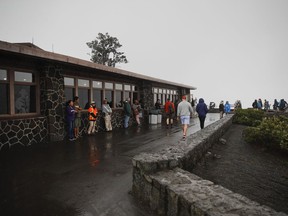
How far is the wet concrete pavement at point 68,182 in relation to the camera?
3.35m

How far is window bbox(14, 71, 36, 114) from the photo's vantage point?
26.4 ft

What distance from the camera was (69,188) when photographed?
161 inches

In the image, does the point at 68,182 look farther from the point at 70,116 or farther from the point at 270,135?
the point at 270,135

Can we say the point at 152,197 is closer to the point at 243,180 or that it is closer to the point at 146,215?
the point at 146,215

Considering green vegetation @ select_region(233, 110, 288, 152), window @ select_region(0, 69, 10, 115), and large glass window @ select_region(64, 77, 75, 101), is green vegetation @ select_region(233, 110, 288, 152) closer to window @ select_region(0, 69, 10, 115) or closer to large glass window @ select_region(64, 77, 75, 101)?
large glass window @ select_region(64, 77, 75, 101)

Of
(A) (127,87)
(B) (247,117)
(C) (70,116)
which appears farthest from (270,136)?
(A) (127,87)

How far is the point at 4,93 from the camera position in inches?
300

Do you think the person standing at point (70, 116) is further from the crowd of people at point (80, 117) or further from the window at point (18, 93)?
the window at point (18, 93)

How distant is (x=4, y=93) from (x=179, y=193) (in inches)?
308

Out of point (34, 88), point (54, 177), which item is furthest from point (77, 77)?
point (54, 177)

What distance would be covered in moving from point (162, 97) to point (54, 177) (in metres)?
17.2

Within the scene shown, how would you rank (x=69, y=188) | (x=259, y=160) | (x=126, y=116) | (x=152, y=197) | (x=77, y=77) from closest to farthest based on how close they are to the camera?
(x=152, y=197) < (x=69, y=188) < (x=259, y=160) < (x=77, y=77) < (x=126, y=116)

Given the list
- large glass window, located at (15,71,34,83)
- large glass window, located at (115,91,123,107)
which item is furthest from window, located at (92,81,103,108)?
large glass window, located at (15,71,34,83)

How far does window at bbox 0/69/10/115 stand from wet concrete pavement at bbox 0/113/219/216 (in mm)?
1887
